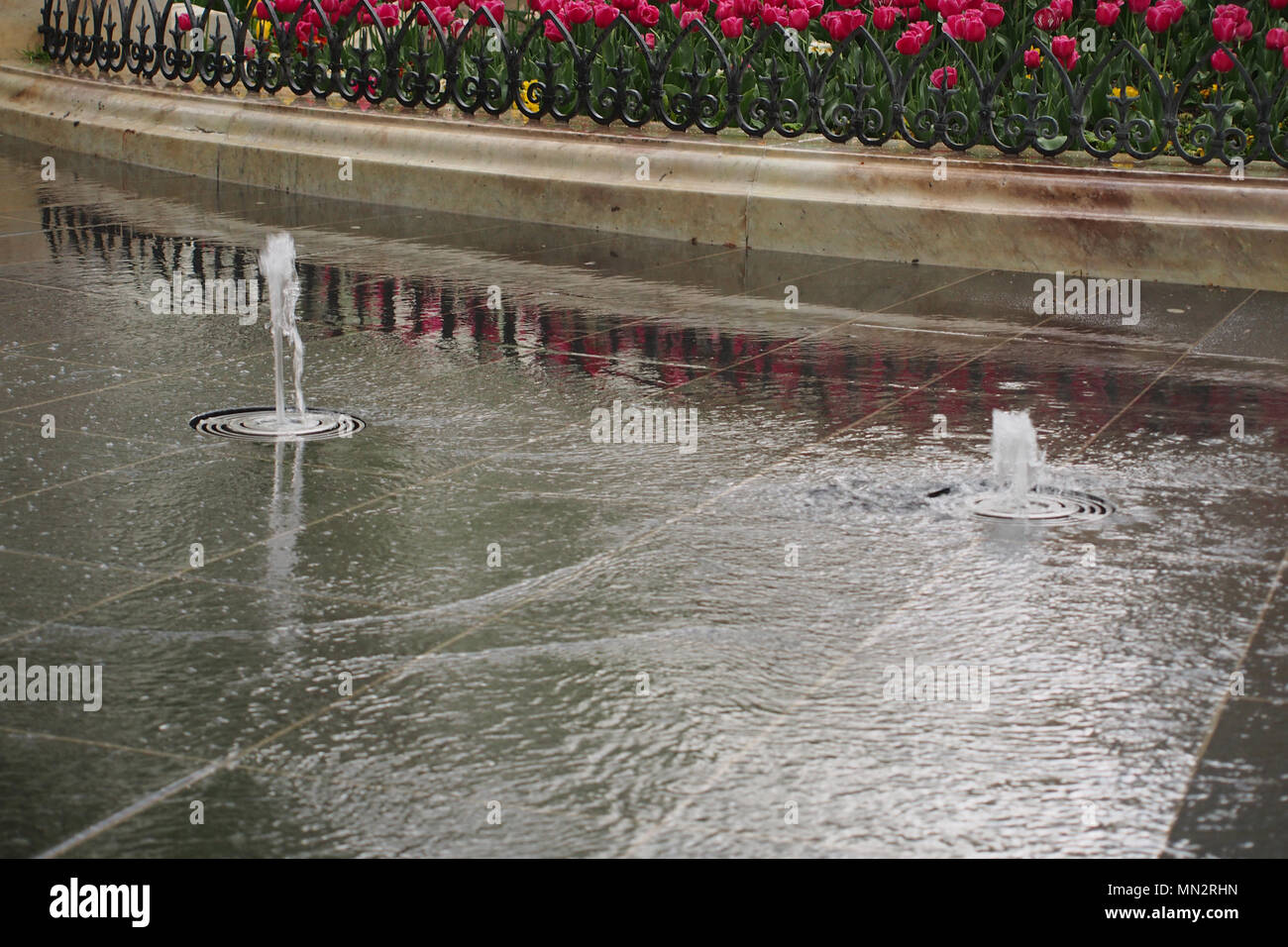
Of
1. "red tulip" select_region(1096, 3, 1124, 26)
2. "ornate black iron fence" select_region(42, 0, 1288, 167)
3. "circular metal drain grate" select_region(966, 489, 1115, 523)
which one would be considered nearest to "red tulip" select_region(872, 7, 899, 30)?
"ornate black iron fence" select_region(42, 0, 1288, 167)

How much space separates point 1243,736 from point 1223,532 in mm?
1510

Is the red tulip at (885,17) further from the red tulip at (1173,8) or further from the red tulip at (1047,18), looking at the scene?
the red tulip at (1173,8)

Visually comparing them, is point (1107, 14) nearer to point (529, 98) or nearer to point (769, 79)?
point (769, 79)

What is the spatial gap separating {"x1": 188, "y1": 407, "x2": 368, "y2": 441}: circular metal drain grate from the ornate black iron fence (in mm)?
4896

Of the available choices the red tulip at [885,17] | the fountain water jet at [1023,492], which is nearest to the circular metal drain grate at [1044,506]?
the fountain water jet at [1023,492]

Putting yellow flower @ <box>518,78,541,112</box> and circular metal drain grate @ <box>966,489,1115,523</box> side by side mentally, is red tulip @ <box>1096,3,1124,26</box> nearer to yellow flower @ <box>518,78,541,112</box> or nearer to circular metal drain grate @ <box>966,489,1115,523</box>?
yellow flower @ <box>518,78,541,112</box>

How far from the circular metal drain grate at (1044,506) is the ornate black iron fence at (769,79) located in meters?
4.52

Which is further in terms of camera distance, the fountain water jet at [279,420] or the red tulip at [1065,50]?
the red tulip at [1065,50]

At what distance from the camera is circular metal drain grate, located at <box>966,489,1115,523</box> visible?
5160 millimetres

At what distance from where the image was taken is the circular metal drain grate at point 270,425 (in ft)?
19.6

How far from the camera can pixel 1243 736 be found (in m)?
3.58

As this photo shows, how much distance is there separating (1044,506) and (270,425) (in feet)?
9.01

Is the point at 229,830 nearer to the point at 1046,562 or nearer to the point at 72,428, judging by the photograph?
the point at 1046,562
